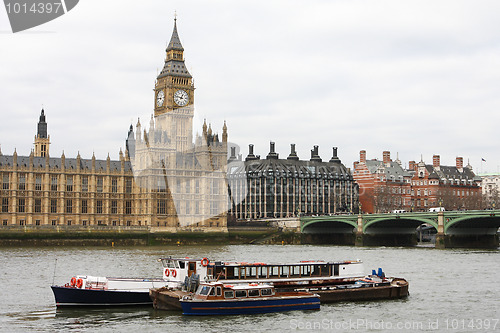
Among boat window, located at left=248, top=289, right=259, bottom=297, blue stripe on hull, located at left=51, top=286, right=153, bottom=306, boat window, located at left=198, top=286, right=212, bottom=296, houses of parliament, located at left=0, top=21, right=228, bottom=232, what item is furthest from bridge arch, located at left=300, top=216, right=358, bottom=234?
boat window, located at left=198, top=286, right=212, bottom=296

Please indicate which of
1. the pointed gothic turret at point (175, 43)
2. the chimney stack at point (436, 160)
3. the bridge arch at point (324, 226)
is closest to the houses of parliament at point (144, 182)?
the pointed gothic turret at point (175, 43)

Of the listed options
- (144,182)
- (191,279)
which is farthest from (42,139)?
(191,279)

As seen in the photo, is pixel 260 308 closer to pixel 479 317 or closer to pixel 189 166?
pixel 479 317

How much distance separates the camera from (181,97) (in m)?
122

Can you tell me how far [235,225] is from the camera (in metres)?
114

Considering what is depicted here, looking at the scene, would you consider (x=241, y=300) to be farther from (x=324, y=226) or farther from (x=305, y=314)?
(x=324, y=226)

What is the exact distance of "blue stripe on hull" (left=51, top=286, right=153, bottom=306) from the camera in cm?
3572

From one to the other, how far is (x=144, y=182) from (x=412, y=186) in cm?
6303

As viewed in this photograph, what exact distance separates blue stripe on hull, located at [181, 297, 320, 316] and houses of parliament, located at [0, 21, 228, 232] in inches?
2796

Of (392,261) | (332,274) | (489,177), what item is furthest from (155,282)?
(489,177)

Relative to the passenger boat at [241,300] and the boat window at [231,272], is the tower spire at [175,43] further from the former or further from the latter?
the passenger boat at [241,300]

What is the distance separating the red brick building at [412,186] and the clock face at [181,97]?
42.2 meters

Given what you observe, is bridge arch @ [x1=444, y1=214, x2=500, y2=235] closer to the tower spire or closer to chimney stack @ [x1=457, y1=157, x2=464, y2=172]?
the tower spire

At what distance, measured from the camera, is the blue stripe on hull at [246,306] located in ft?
110
